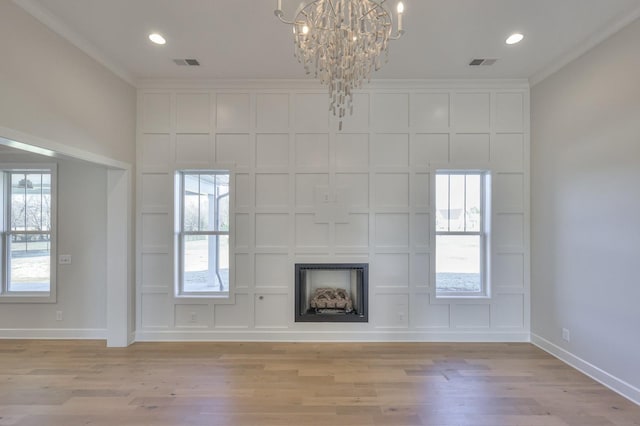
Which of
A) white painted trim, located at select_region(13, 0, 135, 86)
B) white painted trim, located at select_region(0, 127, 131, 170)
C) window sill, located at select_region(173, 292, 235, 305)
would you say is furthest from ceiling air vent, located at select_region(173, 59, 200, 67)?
window sill, located at select_region(173, 292, 235, 305)

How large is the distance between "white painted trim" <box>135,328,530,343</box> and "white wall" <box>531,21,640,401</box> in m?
0.63

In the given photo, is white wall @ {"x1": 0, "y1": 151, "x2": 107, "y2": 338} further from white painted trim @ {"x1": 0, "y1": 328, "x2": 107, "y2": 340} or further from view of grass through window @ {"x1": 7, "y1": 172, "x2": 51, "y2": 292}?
view of grass through window @ {"x1": 7, "y1": 172, "x2": 51, "y2": 292}

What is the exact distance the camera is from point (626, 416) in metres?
2.29

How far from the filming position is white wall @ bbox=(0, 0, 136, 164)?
221 cm

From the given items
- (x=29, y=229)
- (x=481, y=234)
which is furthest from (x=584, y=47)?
(x=29, y=229)

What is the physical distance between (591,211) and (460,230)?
4.20ft

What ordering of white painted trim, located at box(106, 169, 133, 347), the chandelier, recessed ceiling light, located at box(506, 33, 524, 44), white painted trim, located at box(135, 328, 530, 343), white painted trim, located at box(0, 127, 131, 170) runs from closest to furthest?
1. the chandelier
2. white painted trim, located at box(0, 127, 131, 170)
3. recessed ceiling light, located at box(506, 33, 524, 44)
4. white painted trim, located at box(106, 169, 133, 347)
5. white painted trim, located at box(135, 328, 530, 343)

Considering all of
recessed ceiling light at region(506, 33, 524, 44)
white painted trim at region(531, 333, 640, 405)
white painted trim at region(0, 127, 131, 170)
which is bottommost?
white painted trim at region(531, 333, 640, 405)

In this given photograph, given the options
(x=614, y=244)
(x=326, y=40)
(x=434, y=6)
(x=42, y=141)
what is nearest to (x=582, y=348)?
(x=614, y=244)

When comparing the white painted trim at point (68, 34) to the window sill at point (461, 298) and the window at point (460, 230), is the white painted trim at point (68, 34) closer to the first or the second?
the window at point (460, 230)

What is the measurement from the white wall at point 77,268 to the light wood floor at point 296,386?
253 millimetres

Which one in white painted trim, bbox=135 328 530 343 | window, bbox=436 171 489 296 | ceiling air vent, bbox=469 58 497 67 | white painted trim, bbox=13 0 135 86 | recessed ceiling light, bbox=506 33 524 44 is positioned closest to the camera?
white painted trim, bbox=13 0 135 86

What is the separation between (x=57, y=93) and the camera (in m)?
2.63

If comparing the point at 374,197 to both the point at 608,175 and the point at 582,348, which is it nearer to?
the point at 608,175
